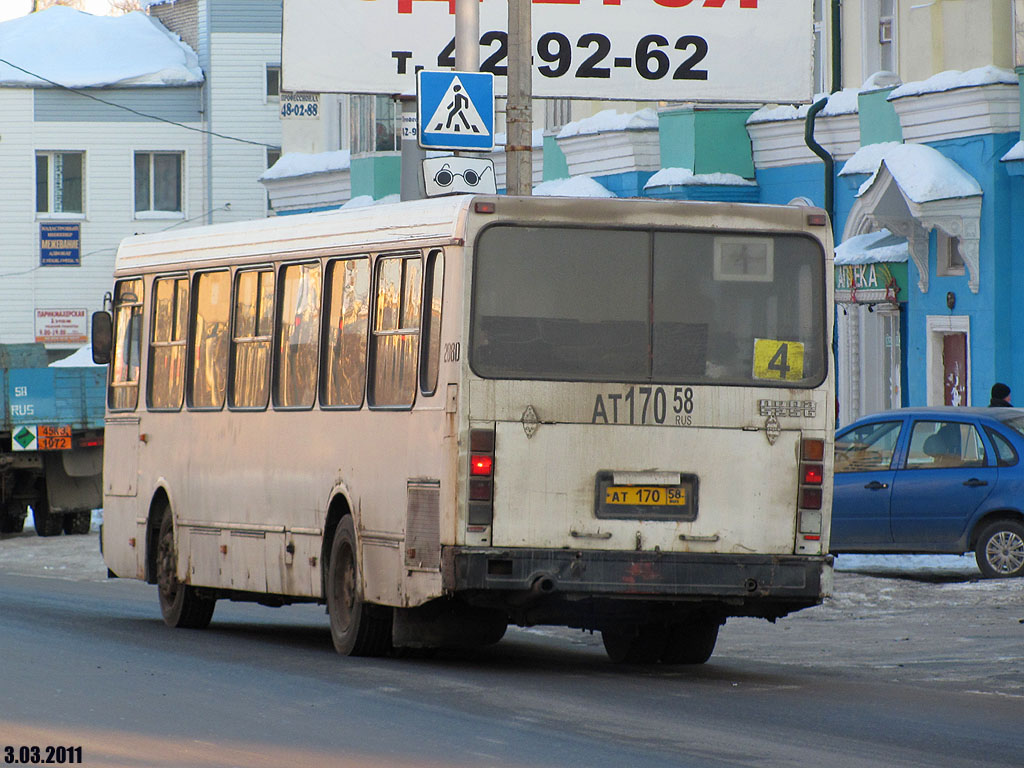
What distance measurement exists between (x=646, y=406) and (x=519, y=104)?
18.6ft

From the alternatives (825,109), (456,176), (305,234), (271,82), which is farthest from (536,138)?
(271,82)

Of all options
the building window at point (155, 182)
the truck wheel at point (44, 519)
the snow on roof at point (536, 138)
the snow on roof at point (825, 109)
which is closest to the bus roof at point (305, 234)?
the truck wheel at point (44, 519)

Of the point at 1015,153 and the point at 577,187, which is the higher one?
the point at 577,187

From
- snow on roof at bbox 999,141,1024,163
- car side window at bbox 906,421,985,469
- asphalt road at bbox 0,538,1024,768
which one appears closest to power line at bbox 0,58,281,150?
snow on roof at bbox 999,141,1024,163

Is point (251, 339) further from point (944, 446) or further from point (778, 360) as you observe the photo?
point (944, 446)

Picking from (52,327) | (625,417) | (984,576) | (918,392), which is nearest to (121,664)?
(625,417)

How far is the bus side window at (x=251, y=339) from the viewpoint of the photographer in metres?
14.4

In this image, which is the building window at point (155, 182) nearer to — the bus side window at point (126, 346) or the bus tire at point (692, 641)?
the bus side window at point (126, 346)

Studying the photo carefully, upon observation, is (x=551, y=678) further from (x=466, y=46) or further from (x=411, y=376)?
(x=466, y=46)

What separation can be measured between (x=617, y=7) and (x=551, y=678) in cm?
1043

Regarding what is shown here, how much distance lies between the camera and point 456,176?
17.5 meters

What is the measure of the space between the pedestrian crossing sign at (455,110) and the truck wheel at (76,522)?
1378 cm

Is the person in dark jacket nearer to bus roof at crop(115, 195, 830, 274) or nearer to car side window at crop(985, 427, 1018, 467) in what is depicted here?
car side window at crop(985, 427, 1018, 467)

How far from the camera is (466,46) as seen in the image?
1791 cm
